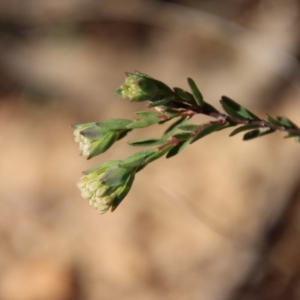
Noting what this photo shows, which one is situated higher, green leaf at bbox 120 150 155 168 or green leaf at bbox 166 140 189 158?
green leaf at bbox 120 150 155 168

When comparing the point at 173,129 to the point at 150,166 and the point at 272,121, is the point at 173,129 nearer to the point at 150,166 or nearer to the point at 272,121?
the point at 272,121

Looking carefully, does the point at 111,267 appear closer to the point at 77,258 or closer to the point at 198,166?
the point at 77,258

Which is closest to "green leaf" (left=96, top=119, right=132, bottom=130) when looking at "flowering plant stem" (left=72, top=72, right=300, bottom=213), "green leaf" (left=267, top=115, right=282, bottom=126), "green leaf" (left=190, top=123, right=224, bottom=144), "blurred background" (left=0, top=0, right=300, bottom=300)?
"flowering plant stem" (left=72, top=72, right=300, bottom=213)

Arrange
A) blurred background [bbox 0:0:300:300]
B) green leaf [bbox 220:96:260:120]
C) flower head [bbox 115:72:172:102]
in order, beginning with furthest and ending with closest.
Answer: blurred background [bbox 0:0:300:300] → green leaf [bbox 220:96:260:120] → flower head [bbox 115:72:172:102]

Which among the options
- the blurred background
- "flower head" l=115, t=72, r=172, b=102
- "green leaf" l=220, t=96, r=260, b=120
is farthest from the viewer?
the blurred background

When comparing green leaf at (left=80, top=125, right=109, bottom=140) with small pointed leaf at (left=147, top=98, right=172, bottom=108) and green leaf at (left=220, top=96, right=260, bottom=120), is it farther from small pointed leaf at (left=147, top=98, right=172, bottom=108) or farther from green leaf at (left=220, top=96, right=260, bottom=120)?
green leaf at (left=220, top=96, right=260, bottom=120)

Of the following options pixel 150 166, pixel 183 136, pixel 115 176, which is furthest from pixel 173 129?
pixel 150 166
